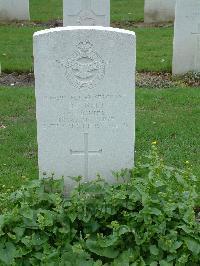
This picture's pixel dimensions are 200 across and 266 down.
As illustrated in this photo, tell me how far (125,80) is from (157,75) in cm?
519

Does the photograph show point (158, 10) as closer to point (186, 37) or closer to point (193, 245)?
point (186, 37)

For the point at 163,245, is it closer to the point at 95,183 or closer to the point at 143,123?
the point at 95,183

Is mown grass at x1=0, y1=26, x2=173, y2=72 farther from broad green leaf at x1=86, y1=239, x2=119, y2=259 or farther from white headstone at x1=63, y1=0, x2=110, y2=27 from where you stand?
broad green leaf at x1=86, y1=239, x2=119, y2=259

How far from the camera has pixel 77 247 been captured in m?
3.86

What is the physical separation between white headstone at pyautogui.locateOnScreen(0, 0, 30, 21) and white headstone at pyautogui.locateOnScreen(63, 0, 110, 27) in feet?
14.6

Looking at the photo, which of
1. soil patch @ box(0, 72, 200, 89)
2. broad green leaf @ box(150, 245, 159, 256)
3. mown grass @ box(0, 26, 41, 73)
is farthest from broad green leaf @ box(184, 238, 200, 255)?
mown grass @ box(0, 26, 41, 73)

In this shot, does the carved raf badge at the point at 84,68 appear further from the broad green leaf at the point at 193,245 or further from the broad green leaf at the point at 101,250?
the broad green leaf at the point at 193,245

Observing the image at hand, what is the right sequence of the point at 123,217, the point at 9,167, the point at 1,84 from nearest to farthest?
1. the point at 123,217
2. the point at 9,167
3. the point at 1,84

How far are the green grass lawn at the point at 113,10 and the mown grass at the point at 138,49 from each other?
1.57 meters

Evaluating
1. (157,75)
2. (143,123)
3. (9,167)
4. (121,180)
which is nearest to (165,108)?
(143,123)

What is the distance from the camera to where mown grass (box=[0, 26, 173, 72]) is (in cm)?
982

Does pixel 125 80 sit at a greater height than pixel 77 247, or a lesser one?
greater

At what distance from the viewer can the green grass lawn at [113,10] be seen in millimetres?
14758

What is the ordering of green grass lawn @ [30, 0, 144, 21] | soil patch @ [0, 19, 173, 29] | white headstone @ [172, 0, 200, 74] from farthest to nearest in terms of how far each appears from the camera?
green grass lawn @ [30, 0, 144, 21] < soil patch @ [0, 19, 173, 29] < white headstone @ [172, 0, 200, 74]
